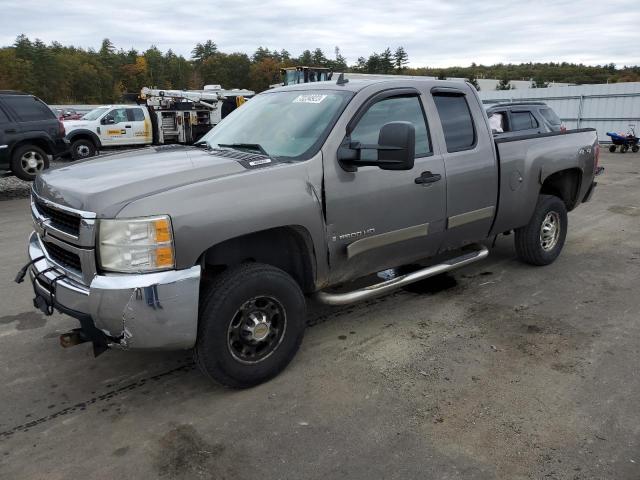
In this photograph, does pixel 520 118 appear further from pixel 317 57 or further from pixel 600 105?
pixel 317 57

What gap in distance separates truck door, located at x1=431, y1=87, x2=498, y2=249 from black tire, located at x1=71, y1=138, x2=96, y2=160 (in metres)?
14.9

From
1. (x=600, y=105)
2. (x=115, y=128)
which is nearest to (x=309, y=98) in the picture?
(x=115, y=128)

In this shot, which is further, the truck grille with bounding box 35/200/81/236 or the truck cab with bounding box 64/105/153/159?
the truck cab with bounding box 64/105/153/159

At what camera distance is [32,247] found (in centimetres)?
351

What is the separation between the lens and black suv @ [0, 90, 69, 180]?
A: 10625mm

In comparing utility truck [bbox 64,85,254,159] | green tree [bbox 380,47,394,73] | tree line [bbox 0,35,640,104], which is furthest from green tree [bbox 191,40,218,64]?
utility truck [bbox 64,85,254,159]

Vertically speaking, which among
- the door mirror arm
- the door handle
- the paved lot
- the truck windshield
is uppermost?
the truck windshield

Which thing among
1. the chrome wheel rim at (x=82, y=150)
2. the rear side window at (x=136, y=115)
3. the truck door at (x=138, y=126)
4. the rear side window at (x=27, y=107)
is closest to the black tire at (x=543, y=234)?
the rear side window at (x=27, y=107)

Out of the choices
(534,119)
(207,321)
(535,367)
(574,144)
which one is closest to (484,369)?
(535,367)

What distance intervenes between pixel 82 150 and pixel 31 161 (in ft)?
21.0

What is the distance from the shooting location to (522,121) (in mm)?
11539

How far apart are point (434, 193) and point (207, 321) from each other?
207 centimetres

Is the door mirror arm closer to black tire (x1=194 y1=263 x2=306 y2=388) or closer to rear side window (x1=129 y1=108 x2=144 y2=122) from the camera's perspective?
black tire (x1=194 y1=263 x2=306 y2=388)

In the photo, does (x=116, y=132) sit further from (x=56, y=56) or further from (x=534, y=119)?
(x=56, y=56)
